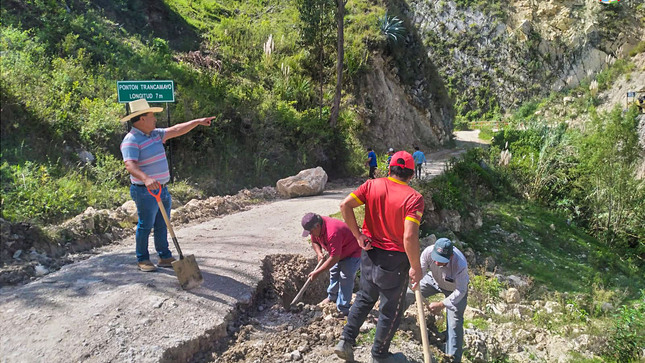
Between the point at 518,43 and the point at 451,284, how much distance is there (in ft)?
137

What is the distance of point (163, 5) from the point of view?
18.4 meters

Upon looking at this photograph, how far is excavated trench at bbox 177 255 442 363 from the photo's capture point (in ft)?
13.4

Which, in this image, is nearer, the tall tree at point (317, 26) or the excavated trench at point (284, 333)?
the excavated trench at point (284, 333)

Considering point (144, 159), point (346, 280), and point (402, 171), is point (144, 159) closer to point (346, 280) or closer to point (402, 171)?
point (346, 280)

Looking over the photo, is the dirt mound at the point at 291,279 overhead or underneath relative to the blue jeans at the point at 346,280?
underneath

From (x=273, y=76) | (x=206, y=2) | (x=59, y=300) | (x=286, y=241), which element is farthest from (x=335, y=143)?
(x=59, y=300)

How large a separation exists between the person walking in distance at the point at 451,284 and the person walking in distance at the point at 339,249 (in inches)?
31.7

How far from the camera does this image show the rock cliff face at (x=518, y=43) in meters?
37.2

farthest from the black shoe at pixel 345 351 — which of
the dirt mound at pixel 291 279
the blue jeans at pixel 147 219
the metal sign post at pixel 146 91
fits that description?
the metal sign post at pixel 146 91

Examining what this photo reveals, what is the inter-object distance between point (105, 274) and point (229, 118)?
344 inches

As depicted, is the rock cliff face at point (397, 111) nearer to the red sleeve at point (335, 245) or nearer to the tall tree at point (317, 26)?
the tall tree at point (317, 26)

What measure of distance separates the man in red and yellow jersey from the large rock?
26.9 ft

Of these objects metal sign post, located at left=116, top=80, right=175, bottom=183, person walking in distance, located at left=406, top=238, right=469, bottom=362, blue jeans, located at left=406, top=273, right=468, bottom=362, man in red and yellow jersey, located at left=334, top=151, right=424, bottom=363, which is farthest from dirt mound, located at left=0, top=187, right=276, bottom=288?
blue jeans, located at left=406, top=273, right=468, bottom=362

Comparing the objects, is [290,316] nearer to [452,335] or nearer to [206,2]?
[452,335]
